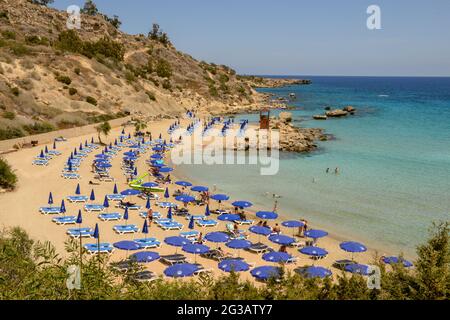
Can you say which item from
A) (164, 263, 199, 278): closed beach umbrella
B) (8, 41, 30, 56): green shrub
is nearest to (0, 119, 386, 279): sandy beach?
(164, 263, 199, 278): closed beach umbrella

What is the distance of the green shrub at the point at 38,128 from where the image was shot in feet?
137

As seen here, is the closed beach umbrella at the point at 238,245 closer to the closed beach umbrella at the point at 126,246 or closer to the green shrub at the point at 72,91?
the closed beach umbrella at the point at 126,246

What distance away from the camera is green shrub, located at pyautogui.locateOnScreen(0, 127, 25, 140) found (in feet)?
124

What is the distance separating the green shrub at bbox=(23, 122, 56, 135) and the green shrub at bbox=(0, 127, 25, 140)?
5.97ft

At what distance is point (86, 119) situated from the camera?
52.1m

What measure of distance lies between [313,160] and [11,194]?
2724 cm

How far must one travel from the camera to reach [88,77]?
64.1 m

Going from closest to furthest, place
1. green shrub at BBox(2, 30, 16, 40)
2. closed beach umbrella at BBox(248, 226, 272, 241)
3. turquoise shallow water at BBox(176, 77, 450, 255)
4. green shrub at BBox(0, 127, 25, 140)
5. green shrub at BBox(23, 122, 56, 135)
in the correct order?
closed beach umbrella at BBox(248, 226, 272, 241), turquoise shallow water at BBox(176, 77, 450, 255), green shrub at BBox(0, 127, 25, 140), green shrub at BBox(23, 122, 56, 135), green shrub at BBox(2, 30, 16, 40)

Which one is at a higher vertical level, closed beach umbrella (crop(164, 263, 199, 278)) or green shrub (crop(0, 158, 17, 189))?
green shrub (crop(0, 158, 17, 189))

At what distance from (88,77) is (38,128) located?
77.1 feet

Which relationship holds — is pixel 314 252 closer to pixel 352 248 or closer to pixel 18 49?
pixel 352 248

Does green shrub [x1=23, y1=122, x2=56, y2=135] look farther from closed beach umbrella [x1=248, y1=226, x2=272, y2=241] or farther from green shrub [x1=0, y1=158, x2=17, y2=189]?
closed beach umbrella [x1=248, y1=226, x2=272, y2=241]

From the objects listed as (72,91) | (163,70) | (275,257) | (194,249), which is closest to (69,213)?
(194,249)

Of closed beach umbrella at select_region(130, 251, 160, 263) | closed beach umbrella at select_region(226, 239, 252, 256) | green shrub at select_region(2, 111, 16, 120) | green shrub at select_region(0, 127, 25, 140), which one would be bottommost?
closed beach umbrella at select_region(226, 239, 252, 256)
